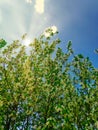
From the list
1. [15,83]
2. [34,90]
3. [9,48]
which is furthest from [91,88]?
[9,48]

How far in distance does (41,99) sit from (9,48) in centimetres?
604

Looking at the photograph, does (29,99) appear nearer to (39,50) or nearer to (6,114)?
(6,114)

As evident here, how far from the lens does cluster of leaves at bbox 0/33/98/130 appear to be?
2489 centimetres

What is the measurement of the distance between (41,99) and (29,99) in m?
1.58

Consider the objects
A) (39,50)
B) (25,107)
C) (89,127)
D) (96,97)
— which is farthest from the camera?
(39,50)

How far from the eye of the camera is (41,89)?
1043 inches

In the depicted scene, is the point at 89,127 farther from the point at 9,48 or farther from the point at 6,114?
the point at 9,48

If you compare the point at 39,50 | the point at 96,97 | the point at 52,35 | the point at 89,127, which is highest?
the point at 52,35

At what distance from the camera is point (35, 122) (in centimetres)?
2773

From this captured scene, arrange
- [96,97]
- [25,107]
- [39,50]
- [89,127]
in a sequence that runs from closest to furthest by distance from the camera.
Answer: [89,127], [96,97], [25,107], [39,50]

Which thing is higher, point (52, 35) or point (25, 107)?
point (52, 35)

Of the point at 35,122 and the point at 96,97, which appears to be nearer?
the point at 96,97

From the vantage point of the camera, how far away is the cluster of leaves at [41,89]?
2489 cm

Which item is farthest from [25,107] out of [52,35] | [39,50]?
[52,35]
